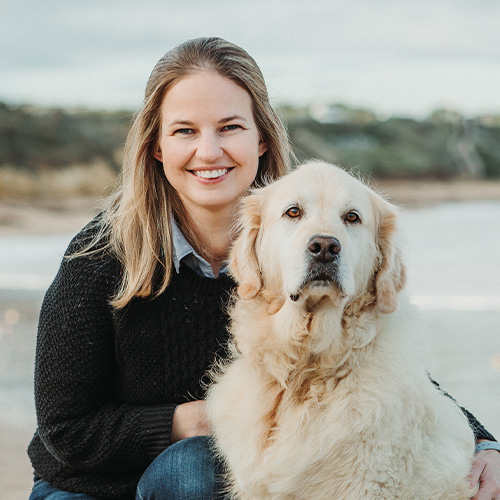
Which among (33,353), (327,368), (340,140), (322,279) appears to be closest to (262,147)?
(322,279)

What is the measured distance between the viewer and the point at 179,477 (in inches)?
101

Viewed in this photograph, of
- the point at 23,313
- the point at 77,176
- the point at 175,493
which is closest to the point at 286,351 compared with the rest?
the point at 175,493

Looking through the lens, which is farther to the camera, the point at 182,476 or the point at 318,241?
the point at 182,476

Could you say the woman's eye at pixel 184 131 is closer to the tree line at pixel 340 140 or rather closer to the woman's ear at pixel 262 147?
the woman's ear at pixel 262 147

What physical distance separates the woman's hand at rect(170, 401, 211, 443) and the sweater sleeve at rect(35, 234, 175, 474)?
5 cm

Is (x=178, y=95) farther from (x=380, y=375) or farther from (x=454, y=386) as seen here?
(x=454, y=386)

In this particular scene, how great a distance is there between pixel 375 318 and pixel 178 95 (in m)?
1.18

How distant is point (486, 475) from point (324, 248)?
0.96m

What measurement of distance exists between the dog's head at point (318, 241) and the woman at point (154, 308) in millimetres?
259

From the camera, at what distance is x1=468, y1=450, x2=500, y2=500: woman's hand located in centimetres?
233

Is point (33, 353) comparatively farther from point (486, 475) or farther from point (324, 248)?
point (486, 475)

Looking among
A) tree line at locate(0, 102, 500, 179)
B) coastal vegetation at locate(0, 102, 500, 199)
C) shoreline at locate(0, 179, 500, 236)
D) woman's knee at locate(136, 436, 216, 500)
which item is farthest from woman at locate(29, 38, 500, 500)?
tree line at locate(0, 102, 500, 179)

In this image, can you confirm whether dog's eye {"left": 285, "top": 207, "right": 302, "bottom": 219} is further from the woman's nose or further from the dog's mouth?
the woman's nose

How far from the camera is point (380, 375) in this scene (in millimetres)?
2344
